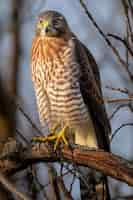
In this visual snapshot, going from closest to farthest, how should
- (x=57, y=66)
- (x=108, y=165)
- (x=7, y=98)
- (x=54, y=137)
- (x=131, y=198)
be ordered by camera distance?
1. (x=108, y=165)
2. (x=131, y=198)
3. (x=54, y=137)
4. (x=57, y=66)
5. (x=7, y=98)

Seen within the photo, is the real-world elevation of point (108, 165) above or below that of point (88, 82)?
below

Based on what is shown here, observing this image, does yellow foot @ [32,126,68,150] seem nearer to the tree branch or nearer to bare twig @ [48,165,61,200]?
the tree branch

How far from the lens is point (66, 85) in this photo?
5.29 m

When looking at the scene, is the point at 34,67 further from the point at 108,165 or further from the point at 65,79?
the point at 108,165

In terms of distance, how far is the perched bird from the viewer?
5328mm

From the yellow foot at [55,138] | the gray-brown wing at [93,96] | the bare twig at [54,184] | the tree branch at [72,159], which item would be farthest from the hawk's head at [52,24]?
the bare twig at [54,184]

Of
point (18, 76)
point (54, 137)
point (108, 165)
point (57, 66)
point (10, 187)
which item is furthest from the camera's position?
point (18, 76)

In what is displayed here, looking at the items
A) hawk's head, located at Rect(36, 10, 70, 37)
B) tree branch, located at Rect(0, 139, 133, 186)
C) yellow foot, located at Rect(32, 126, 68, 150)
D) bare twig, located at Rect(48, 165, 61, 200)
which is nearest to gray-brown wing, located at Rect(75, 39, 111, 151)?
hawk's head, located at Rect(36, 10, 70, 37)

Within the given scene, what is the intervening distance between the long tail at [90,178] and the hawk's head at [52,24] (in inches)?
34.7

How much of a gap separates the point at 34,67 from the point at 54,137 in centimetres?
81

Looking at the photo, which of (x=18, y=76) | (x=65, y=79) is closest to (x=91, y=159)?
(x=65, y=79)

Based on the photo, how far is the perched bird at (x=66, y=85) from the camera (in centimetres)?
533

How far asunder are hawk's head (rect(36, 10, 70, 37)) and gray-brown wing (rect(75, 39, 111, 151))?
0.26 meters

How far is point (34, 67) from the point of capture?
559cm
